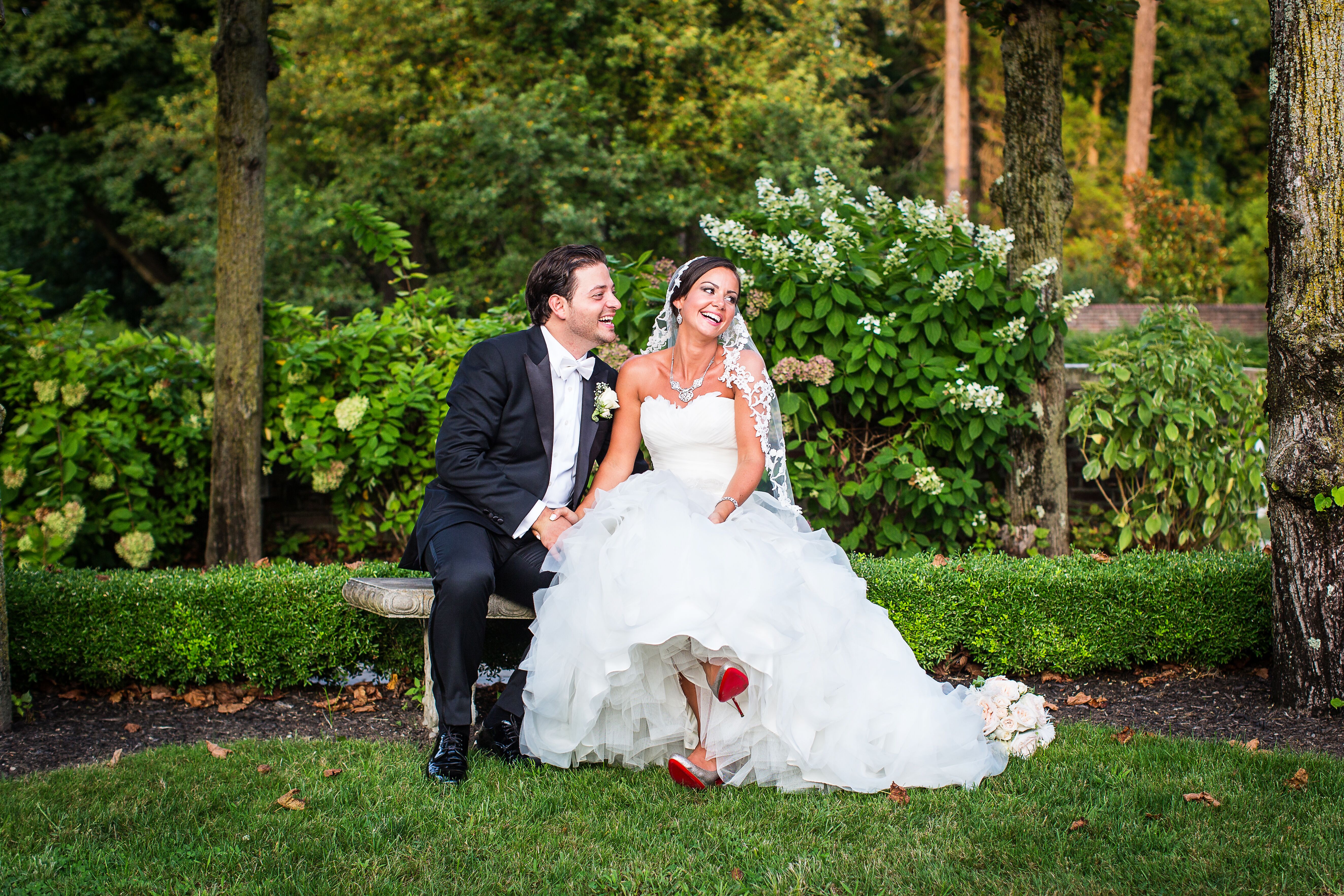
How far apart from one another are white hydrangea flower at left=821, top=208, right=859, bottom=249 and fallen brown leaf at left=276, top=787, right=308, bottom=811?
3.71m

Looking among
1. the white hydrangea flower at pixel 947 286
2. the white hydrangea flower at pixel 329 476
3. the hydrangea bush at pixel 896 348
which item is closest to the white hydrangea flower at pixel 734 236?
the hydrangea bush at pixel 896 348

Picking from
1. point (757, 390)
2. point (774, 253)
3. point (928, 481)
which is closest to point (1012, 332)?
point (928, 481)

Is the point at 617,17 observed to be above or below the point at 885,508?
above

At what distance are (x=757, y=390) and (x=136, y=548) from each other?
3.99m

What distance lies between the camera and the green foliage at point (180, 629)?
433cm

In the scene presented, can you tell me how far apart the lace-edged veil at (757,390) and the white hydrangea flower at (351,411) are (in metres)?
2.32

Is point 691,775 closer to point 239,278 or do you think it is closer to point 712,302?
point 712,302

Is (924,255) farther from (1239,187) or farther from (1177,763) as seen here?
(1239,187)

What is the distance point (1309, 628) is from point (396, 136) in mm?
15195

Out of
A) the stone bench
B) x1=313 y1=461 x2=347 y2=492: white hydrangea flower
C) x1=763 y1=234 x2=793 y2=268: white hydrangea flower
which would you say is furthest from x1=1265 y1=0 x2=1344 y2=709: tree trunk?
x1=313 y1=461 x2=347 y2=492: white hydrangea flower

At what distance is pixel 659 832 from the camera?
2.86 m

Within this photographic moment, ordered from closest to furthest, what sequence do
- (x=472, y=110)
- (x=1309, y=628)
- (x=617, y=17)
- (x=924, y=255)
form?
(x=1309, y=628), (x=924, y=255), (x=472, y=110), (x=617, y=17)

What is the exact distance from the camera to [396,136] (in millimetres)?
15961

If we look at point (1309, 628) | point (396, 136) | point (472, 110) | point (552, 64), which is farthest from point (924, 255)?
point (396, 136)
